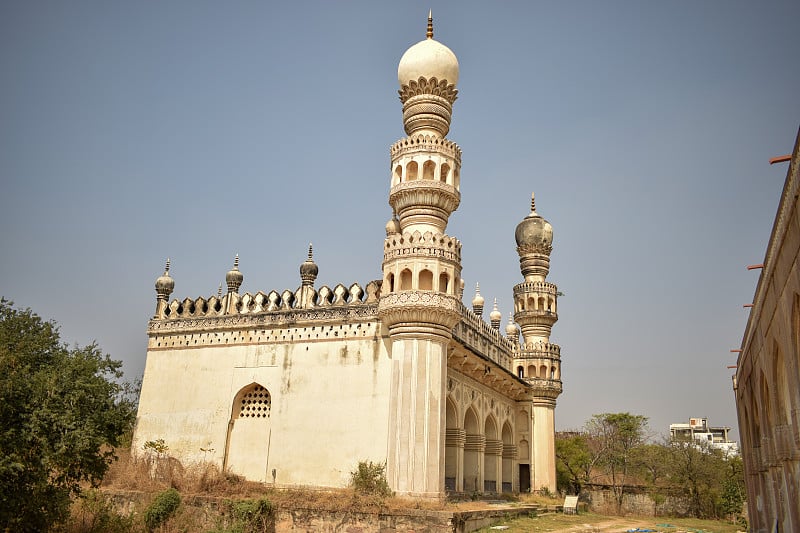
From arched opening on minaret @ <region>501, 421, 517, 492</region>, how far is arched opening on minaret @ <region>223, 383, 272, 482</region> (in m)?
11.2

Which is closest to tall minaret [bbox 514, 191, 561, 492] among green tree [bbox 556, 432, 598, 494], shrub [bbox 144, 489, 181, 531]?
green tree [bbox 556, 432, 598, 494]

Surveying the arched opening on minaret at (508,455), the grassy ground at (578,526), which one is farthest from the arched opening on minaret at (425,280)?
the arched opening on minaret at (508,455)

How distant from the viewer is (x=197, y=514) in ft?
58.6

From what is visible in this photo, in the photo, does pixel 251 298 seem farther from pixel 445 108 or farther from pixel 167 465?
pixel 445 108

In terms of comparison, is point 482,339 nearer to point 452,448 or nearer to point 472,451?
point 472,451

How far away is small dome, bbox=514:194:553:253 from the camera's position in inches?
1177

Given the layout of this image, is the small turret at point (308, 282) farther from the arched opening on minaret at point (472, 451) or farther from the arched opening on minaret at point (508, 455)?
the arched opening on minaret at point (508, 455)

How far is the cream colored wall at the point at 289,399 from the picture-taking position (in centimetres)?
1919

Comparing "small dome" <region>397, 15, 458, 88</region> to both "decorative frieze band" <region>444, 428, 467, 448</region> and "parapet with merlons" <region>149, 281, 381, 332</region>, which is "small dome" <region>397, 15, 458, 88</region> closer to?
"parapet with merlons" <region>149, 281, 381, 332</region>

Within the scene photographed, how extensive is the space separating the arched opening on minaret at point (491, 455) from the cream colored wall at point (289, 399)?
8.01 m

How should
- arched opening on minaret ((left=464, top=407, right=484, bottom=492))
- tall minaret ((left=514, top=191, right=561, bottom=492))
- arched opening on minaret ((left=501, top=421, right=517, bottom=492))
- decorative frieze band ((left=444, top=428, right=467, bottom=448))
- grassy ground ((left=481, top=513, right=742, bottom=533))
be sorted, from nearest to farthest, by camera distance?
grassy ground ((left=481, top=513, right=742, bottom=533))
decorative frieze band ((left=444, top=428, right=467, bottom=448))
arched opening on minaret ((left=464, top=407, right=484, bottom=492))
arched opening on minaret ((left=501, top=421, right=517, bottom=492))
tall minaret ((left=514, top=191, right=561, bottom=492))

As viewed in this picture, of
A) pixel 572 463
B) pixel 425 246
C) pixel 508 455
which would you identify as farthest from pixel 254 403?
pixel 572 463

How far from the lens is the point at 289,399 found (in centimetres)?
2041

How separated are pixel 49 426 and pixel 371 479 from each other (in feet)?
25.3
